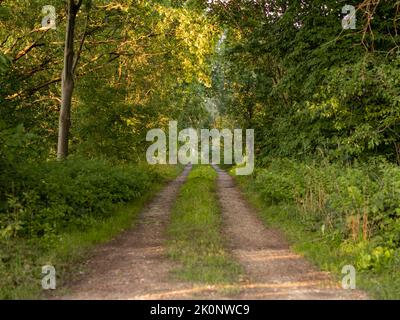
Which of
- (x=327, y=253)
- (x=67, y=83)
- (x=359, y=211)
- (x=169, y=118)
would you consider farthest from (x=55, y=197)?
(x=169, y=118)

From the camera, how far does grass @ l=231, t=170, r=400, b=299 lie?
6582 millimetres

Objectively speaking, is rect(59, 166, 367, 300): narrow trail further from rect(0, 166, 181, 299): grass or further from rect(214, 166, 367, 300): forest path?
rect(0, 166, 181, 299): grass

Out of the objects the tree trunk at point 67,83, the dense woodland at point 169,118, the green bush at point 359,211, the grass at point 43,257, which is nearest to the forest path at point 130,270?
the grass at point 43,257

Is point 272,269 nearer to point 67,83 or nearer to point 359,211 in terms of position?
point 359,211

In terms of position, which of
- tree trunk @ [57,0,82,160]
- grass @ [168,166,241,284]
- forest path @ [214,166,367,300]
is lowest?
forest path @ [214,166,367,300]

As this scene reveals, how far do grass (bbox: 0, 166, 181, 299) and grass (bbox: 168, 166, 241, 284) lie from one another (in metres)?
1.73

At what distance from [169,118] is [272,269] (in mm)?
20129

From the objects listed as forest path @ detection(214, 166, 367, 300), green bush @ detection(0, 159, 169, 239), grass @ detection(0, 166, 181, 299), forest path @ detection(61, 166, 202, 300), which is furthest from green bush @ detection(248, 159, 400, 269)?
green bush @ detection(0, 159, 169, 239)

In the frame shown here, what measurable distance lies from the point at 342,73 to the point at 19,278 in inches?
418

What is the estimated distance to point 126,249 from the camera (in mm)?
9180

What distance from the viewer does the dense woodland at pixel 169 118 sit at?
29.2ft

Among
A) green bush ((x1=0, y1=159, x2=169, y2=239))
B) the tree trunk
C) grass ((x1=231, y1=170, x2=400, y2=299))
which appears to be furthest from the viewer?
the tree trunk

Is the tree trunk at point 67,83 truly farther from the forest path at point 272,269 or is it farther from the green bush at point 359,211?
the green bush at point 359,211

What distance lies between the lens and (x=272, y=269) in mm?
7715
